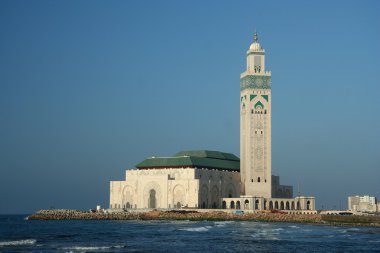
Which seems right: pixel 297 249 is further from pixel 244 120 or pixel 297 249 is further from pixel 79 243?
pixel 244 120

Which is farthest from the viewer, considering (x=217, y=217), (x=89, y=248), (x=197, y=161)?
(x=197, y=161)

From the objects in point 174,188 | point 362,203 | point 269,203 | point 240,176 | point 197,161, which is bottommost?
point 362,203

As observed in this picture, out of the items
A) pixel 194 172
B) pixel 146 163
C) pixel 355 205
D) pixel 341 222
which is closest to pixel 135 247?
pixel 341 222

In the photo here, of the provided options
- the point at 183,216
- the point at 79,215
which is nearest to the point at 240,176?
the point at 183,216

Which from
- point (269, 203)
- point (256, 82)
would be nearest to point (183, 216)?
point (269, 203)

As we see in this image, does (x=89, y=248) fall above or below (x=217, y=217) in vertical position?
below

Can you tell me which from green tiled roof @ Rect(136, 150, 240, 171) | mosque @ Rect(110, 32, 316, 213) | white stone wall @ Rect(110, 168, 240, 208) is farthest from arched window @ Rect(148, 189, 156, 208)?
green tiled roof @ Rect(136, 150, 240, 171)

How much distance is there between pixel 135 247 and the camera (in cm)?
5250

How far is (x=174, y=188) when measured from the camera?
4838 inches

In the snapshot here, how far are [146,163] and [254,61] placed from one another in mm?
29617

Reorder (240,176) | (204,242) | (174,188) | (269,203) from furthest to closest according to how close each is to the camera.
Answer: (240,176) → (174,188) → (269,203) → (204,242)

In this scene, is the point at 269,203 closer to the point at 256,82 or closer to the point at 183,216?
the point at 183,216

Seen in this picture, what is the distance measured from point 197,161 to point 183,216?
21.7m

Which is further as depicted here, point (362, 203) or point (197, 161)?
point (362, 203)
